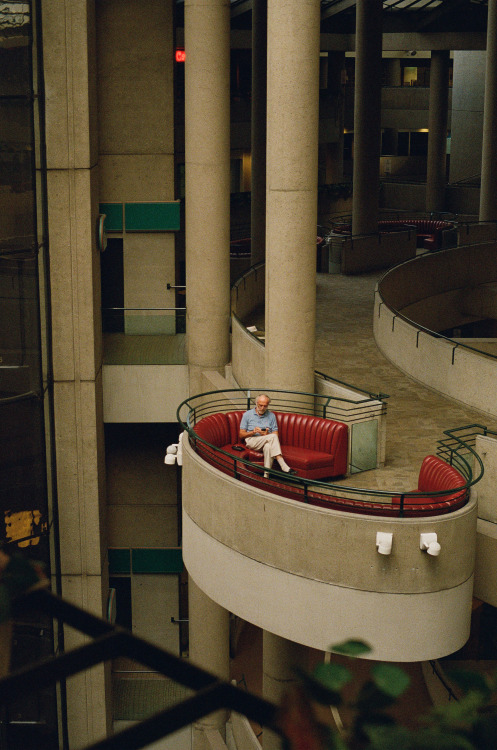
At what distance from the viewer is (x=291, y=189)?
1572 centimetres

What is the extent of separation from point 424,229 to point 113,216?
23115 mm

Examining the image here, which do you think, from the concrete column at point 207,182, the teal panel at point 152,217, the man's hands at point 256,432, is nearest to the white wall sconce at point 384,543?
the man's hands at point 256,432

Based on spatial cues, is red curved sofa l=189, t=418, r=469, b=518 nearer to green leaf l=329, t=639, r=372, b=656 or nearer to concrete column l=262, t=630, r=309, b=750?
concrete column l=262, t=630, r=309, b=750

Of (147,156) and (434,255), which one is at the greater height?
(147,156)

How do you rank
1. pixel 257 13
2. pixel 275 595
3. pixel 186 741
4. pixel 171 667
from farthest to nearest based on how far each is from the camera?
pixel 257 13 < pixel 186 741 < pixel 275 595 < pixel 171 667

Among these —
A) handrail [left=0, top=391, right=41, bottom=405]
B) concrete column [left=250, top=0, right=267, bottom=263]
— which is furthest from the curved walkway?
concrete column [left=250, top=0, right=267, bottom=263]

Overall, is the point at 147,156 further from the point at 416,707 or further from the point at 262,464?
the point at 416,707

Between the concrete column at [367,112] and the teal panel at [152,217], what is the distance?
1723 cm

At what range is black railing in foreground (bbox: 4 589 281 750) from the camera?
7.65 ft

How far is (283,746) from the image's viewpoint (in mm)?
2330

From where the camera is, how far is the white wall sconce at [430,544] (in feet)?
39.4

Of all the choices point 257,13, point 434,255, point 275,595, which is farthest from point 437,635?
point 257,13

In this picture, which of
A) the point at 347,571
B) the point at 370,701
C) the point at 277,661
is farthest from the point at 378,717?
the point at 277,661

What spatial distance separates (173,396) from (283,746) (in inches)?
808
